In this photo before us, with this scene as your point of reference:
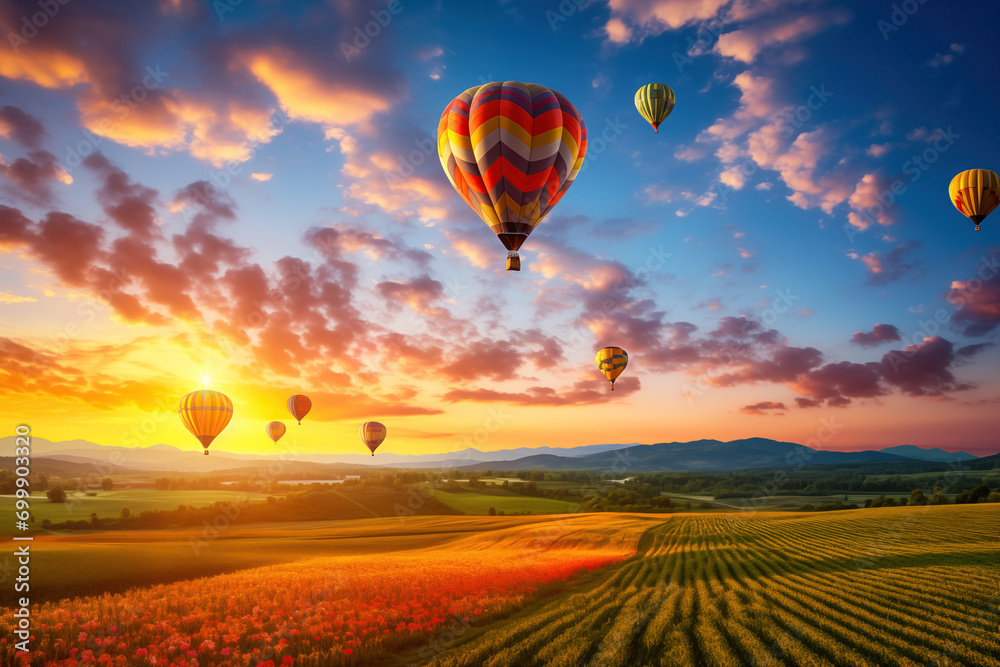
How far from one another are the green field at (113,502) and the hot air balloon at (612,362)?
2561 inches

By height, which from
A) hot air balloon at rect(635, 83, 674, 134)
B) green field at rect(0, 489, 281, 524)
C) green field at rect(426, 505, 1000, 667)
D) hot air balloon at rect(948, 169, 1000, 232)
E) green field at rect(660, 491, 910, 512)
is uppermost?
hot air balloon at rect(635, 83, 674, 134)

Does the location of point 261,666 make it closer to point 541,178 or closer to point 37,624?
point 37,624

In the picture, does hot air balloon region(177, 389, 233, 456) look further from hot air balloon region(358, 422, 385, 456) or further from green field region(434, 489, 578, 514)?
green field region(434, 489, 578, 514)

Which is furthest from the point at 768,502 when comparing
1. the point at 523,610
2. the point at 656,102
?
the point at 523,610

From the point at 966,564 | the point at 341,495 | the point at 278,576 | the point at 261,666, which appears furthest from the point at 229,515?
the point at 966,564

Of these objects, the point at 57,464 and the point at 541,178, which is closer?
the point at 541,178

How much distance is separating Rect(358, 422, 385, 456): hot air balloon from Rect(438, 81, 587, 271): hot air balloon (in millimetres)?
50026

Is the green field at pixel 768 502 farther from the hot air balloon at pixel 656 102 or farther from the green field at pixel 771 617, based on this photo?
the hot air balloon at pixel 656 102

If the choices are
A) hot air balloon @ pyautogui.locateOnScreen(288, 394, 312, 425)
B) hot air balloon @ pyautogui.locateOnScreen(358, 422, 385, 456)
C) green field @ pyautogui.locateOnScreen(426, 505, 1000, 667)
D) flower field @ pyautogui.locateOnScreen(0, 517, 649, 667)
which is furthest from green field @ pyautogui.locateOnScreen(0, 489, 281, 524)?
green field @ pyautogui.locateOnScreen(426, 505, 1000, 667)

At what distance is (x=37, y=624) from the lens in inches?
530

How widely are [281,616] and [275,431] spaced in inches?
2813

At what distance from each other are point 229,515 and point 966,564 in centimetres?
8284

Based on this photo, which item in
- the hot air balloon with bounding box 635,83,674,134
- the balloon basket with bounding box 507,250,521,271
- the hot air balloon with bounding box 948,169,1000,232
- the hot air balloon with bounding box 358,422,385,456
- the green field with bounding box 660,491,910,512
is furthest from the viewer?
the green field with bounding box 660,491,910,512

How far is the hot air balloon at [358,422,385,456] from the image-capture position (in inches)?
2660
